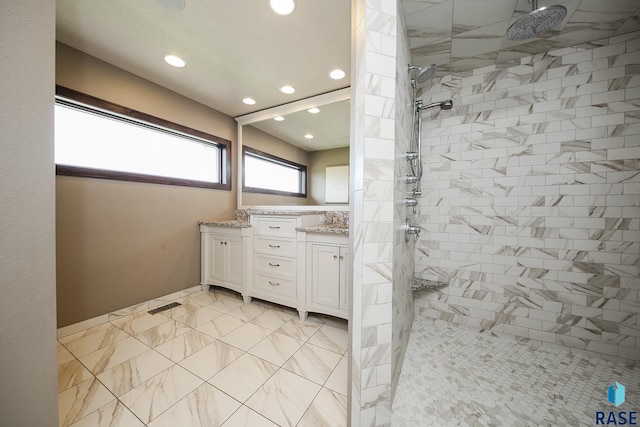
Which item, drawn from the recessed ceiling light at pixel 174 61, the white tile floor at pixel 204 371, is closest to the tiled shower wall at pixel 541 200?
the white tile floor at pixel 204 371

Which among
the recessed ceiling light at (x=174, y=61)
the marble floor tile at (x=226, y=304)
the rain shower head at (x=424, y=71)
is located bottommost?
the marble floor tile at (x=226, y=304)

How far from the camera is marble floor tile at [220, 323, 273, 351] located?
5.25 feet

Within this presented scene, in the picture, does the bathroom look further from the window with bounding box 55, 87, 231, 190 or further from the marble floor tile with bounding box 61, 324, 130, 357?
the window with bounding box 55, 87, 231, 190

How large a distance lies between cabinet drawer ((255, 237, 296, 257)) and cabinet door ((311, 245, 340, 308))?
0.76 ft

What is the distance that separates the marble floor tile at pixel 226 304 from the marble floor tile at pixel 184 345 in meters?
0.42

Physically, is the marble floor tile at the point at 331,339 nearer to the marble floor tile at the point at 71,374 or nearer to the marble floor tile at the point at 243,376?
the marble floor tile at the point at 243,376

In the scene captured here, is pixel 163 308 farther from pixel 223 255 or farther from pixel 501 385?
pixel 501 385

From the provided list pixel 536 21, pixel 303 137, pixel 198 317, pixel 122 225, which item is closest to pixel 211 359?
pixel 198 317

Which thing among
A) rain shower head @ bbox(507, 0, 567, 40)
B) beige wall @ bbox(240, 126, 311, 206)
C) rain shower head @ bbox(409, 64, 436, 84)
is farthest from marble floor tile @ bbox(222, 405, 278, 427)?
rain shower head @ bbox(507, 0, 567, 40)

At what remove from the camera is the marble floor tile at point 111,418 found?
100 centimetres

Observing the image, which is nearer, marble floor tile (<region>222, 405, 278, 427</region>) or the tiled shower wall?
marble floor tile (<region>222, 405, 278, 427</region>)

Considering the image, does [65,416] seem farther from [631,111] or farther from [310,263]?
[631,111]

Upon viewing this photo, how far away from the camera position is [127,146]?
2.04 meters

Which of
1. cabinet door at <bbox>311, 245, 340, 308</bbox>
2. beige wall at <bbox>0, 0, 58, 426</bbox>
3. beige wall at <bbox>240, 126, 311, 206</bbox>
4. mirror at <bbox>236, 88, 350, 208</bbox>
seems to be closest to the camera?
beige wall at <bbox>0, 0, 58, 426</bbox>
